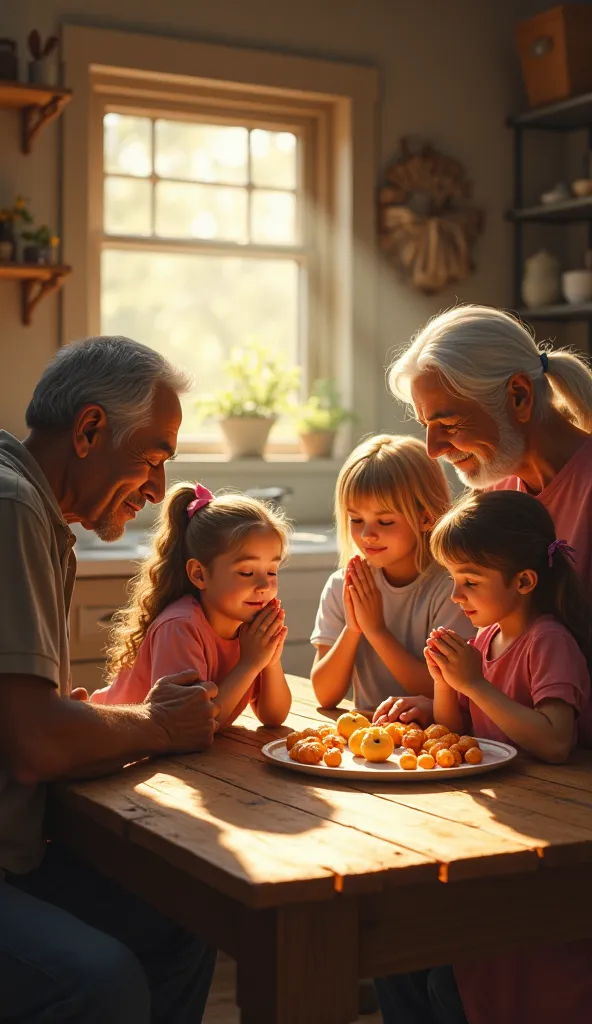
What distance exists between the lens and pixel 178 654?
2166 mm

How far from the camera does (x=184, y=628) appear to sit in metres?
2.19

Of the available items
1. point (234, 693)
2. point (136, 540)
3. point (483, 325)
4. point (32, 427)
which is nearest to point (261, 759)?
point (234, 693)

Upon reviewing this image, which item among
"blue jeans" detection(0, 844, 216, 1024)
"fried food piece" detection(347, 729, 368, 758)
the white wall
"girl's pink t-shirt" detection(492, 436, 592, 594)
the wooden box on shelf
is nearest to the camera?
"blue jeans" detection(0, 844, 216, 1024)

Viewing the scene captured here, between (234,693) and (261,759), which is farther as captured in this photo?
(234,693)

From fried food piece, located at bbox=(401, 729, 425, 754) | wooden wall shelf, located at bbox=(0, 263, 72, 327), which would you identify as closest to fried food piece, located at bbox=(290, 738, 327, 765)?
fried food piece, located at bbox=(401, 729, 425, 754)

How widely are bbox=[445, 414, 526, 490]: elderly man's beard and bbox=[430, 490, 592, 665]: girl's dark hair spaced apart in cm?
23

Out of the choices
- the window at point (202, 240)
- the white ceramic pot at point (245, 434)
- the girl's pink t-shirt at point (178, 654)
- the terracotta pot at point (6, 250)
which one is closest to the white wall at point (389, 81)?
the terracotta pot at point (6, 250)

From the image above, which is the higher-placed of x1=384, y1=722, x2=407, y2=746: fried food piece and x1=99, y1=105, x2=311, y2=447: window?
x1=99, y1=105, x2=311, y2=447: window

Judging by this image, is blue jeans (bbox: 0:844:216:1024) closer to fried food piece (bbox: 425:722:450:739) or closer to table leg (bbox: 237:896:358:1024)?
table leg (bbox: 237:896:358:1024)

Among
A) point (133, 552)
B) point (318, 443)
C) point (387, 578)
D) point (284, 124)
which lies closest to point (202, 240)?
point (284, 124)

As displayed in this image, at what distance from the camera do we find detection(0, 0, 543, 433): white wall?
13.9 ft

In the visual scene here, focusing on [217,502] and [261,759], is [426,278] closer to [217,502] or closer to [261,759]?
[217,502]

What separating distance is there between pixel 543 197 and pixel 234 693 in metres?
3.34

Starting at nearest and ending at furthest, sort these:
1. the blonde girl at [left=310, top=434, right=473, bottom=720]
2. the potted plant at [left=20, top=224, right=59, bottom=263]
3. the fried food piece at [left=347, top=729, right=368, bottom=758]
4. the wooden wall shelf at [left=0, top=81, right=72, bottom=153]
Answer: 1. the fried food piece at [left=347, top=729, right=368, bottom=758]
2. the blonde girl at [left=310, top=434, right=473, bottom=720]
3. the wooden wall shelf at [left=0, top=81, right=72, bottom=153]
4. the potted plant at [left=20, top=224, right=59, bottom=263]
